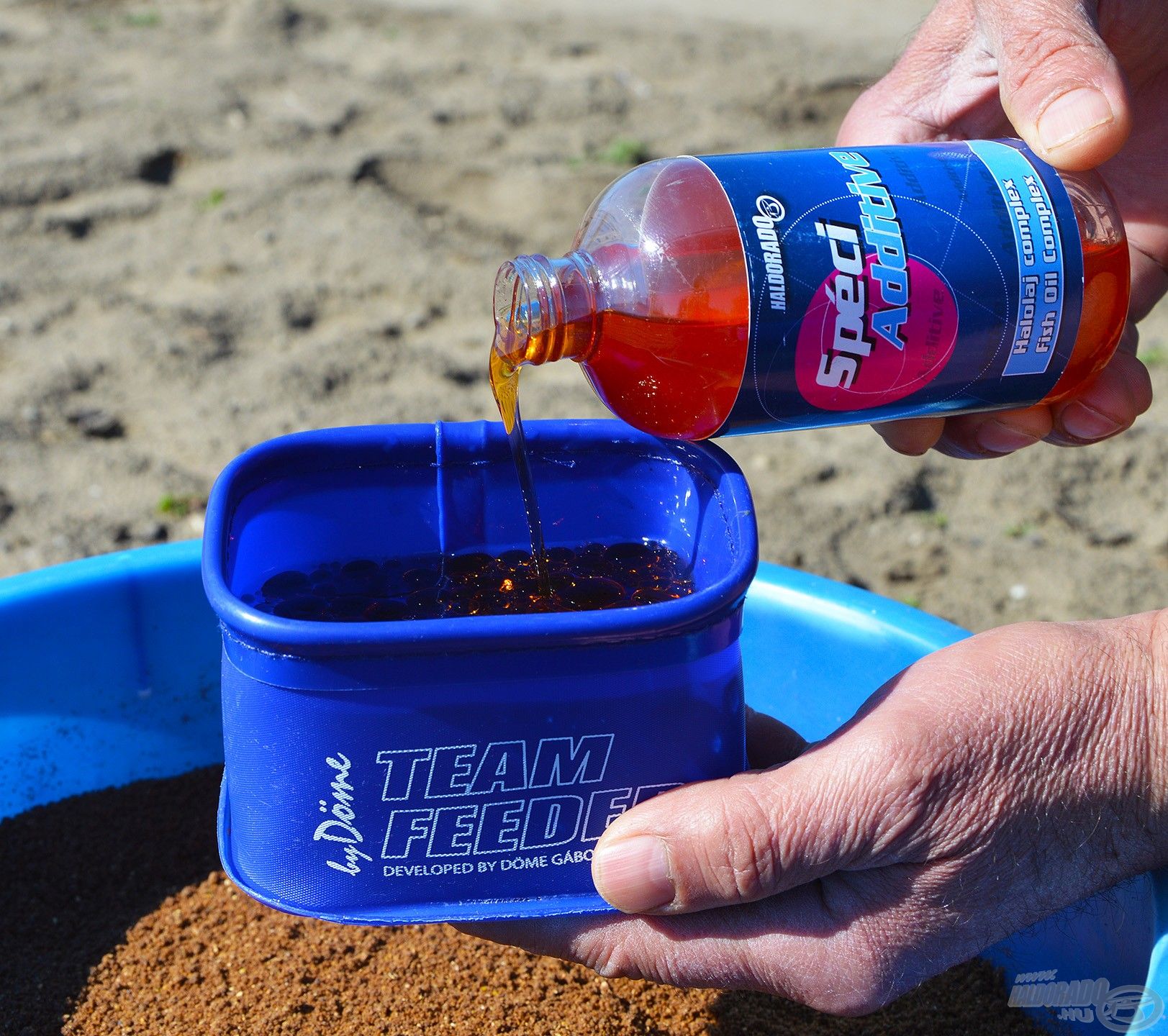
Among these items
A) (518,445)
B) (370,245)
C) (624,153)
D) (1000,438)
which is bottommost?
(370,245)

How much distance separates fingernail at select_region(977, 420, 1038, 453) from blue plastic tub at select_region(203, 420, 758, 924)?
48cm

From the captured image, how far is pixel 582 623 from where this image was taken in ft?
3.00

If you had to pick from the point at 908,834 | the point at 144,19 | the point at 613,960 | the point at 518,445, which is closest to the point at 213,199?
the point at 144,19

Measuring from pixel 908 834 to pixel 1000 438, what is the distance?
587mm

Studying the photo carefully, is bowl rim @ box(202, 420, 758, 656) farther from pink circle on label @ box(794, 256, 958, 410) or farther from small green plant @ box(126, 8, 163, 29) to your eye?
small green plant @ box(126, 8, 163, 29)

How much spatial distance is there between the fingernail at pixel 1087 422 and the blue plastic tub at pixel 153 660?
27cm

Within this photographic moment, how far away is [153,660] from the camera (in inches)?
62.0

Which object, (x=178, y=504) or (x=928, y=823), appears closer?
(x=928, y=823)

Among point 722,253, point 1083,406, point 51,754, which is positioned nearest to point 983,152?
point 722,253

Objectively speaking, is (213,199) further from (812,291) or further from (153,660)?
(812,291)

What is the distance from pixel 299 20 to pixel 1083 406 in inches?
140

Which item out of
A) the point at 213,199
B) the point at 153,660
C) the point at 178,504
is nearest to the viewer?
the point at 153,660

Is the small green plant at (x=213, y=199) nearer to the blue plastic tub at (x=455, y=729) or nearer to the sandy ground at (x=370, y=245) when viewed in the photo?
the sandy ground at (x=370, y=245)

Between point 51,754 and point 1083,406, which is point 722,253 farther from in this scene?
point 51,754
